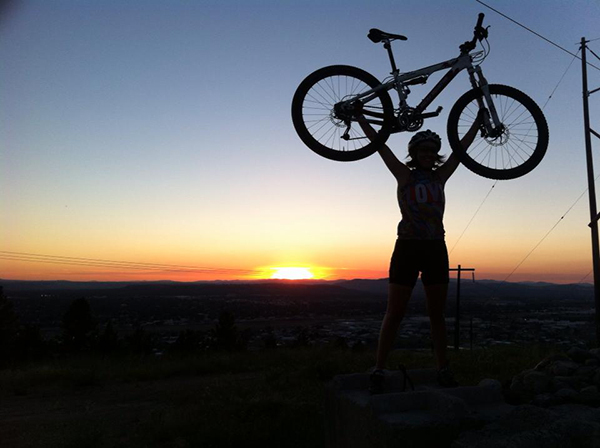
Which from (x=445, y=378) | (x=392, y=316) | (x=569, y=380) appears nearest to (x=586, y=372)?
(x=569, y=380)

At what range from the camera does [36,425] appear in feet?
19.8

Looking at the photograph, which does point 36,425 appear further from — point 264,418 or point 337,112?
point 337,112

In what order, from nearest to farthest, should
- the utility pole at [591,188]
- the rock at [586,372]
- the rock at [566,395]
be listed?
1. the rock at [566,395]
2. the rock at [586,372]
3. the utility pole at [591,188]

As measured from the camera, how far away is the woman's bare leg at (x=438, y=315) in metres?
3.46

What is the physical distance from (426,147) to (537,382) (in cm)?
255

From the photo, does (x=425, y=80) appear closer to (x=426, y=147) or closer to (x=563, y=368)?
(x=426, y=147)

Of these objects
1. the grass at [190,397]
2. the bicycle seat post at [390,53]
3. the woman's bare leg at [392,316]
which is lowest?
the grass at [190,397]

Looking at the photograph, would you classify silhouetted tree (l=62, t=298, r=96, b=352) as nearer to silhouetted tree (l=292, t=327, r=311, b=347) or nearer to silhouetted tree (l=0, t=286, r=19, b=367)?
silhouetted tree (l=0, t=286, r=19, b=367)

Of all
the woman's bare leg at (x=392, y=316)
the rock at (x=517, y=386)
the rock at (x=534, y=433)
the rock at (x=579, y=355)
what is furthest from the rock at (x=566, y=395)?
the rock at (x=579, y=355)

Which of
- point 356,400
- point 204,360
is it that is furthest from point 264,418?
point 204,360

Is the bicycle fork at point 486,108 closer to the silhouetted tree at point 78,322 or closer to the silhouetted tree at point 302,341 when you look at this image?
the silhouetted tree at point 302,341

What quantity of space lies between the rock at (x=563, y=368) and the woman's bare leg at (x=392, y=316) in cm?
298

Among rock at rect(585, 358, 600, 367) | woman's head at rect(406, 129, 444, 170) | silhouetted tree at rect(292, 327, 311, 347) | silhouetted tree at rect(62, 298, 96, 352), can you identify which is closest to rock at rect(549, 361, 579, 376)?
rock at rect(585, 358, 600, 367)

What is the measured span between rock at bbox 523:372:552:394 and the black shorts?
5.81 feet
